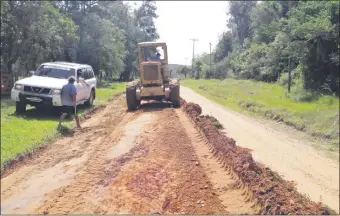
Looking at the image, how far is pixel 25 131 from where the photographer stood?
10594 millimetres

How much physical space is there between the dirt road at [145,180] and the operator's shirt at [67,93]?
2.00 metres

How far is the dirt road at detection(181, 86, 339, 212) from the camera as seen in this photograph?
946 centimetres

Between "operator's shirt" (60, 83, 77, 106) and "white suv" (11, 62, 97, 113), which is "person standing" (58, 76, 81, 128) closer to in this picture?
"operator's shirt" (60, 83, 77, 106)

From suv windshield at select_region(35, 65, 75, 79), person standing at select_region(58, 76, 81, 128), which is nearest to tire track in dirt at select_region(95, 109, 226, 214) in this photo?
person standing at select_region(58, 76, 81, 128)

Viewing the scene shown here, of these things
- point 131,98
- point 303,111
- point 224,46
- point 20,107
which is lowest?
point 303,111

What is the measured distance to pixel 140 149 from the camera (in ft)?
31.2

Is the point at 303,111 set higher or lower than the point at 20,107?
lower

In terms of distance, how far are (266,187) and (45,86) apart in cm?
949

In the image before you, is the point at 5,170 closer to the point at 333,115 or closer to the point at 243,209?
the point at 243,209

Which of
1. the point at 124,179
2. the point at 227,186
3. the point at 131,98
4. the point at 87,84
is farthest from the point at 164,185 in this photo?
the point at 131,98

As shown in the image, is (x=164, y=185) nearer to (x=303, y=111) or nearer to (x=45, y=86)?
(x=45, y=86)

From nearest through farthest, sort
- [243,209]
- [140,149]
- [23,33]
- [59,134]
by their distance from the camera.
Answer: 1. [243,209]
2. [140,149]
3. [59,134]
4. [23,33]

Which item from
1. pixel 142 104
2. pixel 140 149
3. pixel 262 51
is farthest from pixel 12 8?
pixel 262 51

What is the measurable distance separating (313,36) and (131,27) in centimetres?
3771
